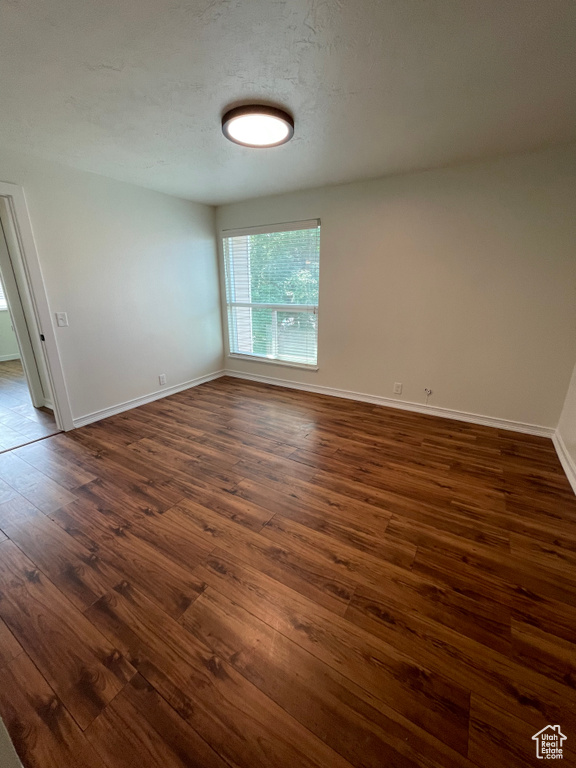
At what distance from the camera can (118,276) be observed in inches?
127

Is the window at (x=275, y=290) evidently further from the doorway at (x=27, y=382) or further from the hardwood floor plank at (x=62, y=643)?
the hardwood floor plank at (x=62, y=643)

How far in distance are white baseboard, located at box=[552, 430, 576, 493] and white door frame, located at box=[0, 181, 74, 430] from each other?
14.3 feet

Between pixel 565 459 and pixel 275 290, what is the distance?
3.42 meters

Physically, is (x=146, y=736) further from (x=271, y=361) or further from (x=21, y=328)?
(x=21, y=328)

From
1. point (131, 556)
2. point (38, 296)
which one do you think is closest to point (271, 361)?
point (38, 296)

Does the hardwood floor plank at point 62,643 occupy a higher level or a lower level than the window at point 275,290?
lower

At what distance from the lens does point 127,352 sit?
3443mm

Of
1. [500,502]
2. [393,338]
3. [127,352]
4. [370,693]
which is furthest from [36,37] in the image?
[500,502]

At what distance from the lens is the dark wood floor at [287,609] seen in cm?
96

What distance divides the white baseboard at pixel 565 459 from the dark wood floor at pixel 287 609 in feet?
0.22

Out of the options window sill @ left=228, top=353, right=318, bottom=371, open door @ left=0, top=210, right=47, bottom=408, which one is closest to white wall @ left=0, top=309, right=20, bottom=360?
open door @ left=0, top=210, right=47, bottom=408

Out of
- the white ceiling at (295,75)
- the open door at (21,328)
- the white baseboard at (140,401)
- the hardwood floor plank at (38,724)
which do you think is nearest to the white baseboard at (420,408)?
the white baseboard at (140,401)

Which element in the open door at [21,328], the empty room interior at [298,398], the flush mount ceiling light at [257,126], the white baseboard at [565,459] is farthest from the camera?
the open door at [21,328]

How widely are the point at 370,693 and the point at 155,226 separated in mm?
4231
